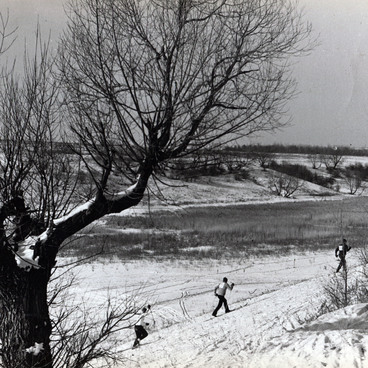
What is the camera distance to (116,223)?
34.4m

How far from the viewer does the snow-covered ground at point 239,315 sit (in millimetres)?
7367

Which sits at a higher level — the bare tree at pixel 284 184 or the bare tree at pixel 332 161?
the bare tree at pixel 332 161

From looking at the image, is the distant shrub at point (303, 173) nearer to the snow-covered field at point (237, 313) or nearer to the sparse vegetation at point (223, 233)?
the sparse vegetation at point (223, 233)

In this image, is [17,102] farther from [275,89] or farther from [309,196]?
[309,196]

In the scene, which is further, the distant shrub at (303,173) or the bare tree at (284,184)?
the distant shrub at (303,173)

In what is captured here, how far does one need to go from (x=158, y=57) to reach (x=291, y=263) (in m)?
21.7

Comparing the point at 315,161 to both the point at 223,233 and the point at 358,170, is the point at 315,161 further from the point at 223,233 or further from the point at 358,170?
the point at 223,233

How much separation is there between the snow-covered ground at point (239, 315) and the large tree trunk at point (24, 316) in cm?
367

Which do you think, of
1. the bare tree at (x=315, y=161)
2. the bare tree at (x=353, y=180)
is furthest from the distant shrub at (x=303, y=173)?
the bare tree at (x=315, y=161)

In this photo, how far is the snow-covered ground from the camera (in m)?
7.37

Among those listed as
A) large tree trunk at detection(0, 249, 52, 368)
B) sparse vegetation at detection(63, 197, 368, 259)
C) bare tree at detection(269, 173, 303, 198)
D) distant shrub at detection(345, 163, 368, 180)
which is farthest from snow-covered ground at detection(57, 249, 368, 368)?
distant shrub at detection(345, 163, 368, 180)

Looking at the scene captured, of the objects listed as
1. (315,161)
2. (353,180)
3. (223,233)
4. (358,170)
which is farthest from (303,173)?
(223,233)

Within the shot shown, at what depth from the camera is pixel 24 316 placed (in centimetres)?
571

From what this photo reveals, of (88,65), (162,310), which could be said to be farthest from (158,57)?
(162,310)
